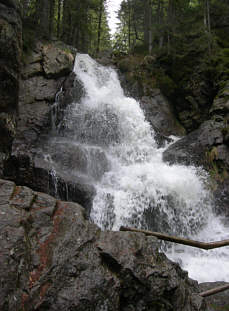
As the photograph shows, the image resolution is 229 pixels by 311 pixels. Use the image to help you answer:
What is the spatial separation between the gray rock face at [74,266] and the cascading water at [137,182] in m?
3.21

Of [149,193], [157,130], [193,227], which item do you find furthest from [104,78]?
[193,227]

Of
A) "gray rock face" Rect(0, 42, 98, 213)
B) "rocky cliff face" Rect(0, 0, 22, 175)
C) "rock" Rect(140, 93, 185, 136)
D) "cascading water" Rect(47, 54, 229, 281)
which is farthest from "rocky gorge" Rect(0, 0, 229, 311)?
"rock" Rect(140, 93, 185, 136)

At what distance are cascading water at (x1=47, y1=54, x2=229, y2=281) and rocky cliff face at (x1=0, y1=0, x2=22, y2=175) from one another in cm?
240

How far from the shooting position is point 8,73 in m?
8.23

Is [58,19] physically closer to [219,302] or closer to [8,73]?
[8,73]

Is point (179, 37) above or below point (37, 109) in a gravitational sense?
above

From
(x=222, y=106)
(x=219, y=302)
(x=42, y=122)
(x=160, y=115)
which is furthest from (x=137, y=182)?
(x=160, y=115)

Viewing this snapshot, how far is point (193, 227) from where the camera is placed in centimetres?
819

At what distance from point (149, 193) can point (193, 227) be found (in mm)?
1838

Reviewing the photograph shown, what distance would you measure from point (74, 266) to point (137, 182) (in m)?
5.75

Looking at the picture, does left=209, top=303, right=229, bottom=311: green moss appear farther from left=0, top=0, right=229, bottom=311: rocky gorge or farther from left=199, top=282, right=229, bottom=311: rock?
left=0, top=0, right=229, bottom=311: rocky gorge

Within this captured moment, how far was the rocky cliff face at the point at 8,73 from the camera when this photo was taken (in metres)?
8.09

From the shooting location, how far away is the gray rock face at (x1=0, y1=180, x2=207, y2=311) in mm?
3021

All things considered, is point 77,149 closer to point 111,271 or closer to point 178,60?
point 111,271
